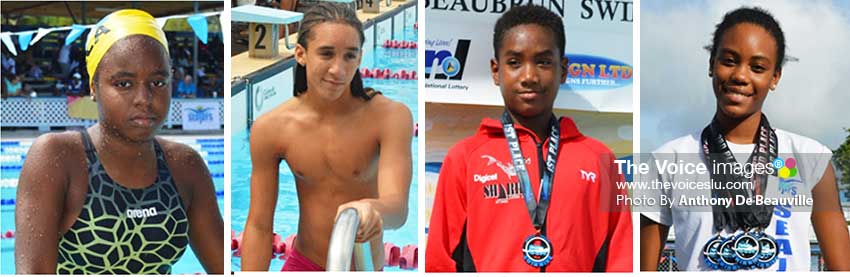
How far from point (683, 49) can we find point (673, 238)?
940 millimetres

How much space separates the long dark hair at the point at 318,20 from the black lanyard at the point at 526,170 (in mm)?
816

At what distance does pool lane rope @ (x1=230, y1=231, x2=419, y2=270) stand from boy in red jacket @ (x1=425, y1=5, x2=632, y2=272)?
0.08m

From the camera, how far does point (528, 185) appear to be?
4793mm

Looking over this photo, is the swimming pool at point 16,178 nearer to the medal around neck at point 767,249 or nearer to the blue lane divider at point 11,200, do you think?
the blue lane divider at point 11,200

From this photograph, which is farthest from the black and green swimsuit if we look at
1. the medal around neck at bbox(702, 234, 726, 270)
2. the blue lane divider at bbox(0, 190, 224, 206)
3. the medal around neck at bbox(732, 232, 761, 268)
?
the medal around neck at bbox(732, 232, 761, 268)

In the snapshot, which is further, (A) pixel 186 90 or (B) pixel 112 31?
(A) pixel 186 90

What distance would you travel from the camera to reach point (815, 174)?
16.0ft

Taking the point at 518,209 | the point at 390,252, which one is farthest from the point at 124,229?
the point at 518,209

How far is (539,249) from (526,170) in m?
0.39

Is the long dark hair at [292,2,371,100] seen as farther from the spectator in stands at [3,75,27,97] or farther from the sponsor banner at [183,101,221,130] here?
the spectator in stands at [3,75,27,97]

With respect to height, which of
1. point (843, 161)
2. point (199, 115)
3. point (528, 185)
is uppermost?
point (199, 115)

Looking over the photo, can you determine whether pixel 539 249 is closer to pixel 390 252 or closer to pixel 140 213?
pixel 390 252

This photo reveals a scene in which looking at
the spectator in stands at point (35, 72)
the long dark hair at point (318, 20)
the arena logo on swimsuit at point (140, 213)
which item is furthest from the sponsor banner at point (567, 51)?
the spectator in stands at point (35, 72)

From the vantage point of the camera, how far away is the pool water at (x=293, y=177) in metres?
4.91
